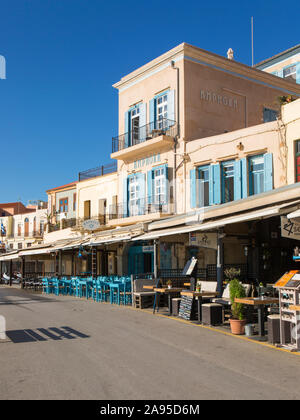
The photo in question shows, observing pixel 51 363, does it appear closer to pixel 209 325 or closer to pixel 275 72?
pixel 209 325

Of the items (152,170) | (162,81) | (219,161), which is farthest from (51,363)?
(162,81)

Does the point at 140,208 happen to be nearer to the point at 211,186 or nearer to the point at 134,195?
the point at 134,195

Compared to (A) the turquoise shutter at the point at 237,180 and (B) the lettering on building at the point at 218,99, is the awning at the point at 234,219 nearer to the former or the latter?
(A) the turquoise shutter at the point at 237,180

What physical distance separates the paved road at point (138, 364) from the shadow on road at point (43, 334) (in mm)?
20

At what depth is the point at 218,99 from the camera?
2256cm

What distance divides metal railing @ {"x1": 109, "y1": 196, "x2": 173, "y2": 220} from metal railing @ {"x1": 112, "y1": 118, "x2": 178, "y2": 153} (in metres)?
3.03

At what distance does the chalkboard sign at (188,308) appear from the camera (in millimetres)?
11984

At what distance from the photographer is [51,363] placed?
7082 mm

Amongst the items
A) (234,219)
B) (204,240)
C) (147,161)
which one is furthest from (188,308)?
(147,161)

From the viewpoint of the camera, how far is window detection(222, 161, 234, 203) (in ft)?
61.7

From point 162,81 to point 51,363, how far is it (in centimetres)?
1777

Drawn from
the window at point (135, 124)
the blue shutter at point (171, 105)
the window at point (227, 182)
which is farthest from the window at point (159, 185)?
the window at point (227, 182)

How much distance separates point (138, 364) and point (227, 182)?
12.9 metres
